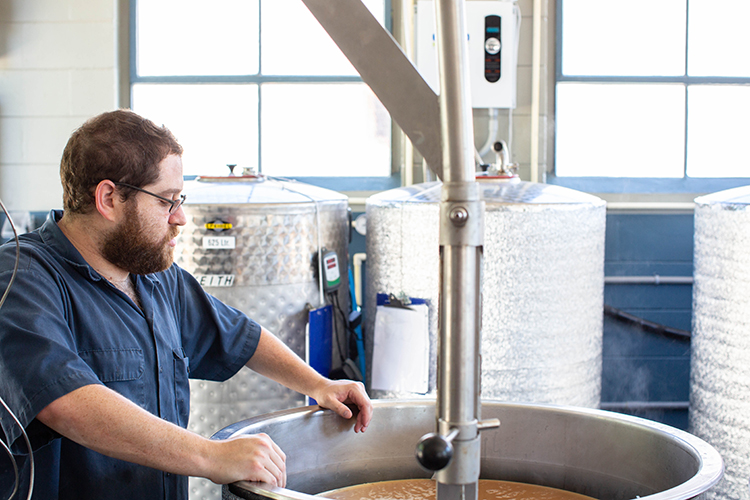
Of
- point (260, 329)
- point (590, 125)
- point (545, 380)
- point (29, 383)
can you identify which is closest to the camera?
point (29, 383)

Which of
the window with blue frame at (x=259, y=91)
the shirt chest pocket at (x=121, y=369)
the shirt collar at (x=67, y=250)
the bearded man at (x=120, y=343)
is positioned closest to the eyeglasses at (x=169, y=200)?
the bearded man at (x=120, y=343)

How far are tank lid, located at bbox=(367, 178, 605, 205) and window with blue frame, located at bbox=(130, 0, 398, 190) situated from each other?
91 cm

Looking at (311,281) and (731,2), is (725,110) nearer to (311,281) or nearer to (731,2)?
(731,2)

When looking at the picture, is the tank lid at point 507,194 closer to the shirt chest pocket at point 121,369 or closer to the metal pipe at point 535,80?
the metal pipe at point 535,80

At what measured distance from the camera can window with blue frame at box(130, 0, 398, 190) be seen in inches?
125

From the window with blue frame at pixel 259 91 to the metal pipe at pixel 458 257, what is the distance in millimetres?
2518

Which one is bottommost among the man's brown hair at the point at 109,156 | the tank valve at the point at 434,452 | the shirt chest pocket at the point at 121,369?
the shirt chest pocket at the point at 121,369

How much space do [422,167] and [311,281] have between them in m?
1.03

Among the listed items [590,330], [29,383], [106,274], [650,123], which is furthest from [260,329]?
[650,123]

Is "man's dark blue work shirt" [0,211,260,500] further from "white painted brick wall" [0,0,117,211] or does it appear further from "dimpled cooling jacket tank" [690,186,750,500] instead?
"white painted brick wall" [0,0,117,211]

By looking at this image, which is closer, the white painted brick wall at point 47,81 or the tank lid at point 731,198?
the tank lid at point 731,198

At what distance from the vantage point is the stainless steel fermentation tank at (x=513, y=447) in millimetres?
1119

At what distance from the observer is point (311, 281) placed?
2.20 meters

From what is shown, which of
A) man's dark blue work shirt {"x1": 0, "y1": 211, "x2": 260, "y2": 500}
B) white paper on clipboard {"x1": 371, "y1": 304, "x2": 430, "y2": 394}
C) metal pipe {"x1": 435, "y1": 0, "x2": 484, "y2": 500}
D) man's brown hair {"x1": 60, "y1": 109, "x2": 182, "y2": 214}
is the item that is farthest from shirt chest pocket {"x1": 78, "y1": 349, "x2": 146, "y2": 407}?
white paper on clipboard {"x1": 371, "y1": 304, "x2": 430, "y2": 394}
